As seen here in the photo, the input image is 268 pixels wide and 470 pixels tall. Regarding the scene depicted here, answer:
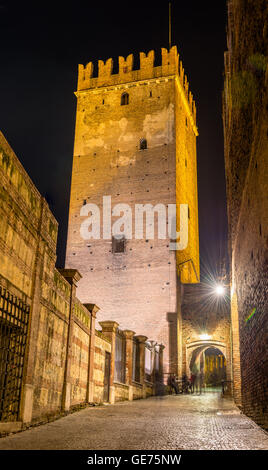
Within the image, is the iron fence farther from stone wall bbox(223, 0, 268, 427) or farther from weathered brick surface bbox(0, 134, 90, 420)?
stone wall bbox(223, 0, 268, 427)

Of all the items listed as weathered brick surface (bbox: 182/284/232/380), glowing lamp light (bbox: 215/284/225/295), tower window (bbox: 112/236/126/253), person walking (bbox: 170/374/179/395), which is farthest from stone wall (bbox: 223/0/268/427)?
tower window (bbox: 112/236/126/253)

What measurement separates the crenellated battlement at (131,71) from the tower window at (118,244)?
32.7 feet

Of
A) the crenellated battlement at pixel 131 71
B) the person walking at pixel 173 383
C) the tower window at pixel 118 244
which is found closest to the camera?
the person walking at pixel 173 383

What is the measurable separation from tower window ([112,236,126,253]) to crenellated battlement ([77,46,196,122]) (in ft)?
32.7

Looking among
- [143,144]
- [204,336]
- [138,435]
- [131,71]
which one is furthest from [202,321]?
[138,435]

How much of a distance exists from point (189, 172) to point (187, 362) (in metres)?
12.0

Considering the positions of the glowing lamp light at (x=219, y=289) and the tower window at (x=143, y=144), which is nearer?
the glowing lamp light at (x=219, y=289)

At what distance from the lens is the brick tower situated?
23000 mm

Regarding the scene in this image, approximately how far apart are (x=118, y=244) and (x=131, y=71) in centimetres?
1108

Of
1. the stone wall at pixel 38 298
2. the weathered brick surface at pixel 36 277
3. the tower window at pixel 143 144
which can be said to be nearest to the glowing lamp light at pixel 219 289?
the tower window at pixel 143 144

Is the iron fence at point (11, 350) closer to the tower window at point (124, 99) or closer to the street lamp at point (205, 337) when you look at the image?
the street lamp at point (205, 337)

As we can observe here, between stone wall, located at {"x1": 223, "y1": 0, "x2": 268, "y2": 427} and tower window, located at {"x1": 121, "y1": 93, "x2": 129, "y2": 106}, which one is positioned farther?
tower window, located at {"x1": 121, "y1": 93, "x2": 129, "y2": 106}

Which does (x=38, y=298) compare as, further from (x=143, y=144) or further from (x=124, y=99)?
(x=124, y=99)

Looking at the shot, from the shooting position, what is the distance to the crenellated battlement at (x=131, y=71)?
2692cm
